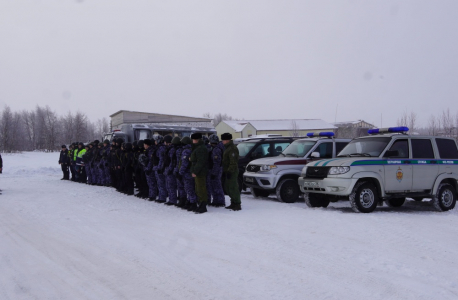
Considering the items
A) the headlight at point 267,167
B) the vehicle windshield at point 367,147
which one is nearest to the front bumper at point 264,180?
the headlight at point 267,167

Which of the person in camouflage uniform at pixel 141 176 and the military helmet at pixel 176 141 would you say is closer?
the military helmet at pixel 176 141

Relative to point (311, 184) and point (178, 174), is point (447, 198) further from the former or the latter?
point (178, 174)

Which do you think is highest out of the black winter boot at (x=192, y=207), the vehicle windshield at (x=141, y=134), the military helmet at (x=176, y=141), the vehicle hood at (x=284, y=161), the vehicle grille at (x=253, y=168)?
the vehicle windshield at (x=141, y=134)

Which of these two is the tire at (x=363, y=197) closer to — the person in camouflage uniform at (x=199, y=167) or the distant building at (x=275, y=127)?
the person in camouflage uniform at (x=199, y=167)

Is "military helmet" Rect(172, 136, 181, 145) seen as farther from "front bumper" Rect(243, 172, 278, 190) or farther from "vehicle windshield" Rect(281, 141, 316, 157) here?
"vehicle windshield" Rect(281, 141, 316, 157)

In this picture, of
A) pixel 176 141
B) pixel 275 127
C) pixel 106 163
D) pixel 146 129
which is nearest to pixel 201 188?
pixel 176 141

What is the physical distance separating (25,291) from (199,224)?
3864 mm

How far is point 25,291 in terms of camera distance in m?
4.36

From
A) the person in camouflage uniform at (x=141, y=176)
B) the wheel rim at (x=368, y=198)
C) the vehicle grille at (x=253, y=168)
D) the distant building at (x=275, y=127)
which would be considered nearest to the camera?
the wheel rim at (x=368, y=198)

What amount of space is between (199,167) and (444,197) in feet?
20.6

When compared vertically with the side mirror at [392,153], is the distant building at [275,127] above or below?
above

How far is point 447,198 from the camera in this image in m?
9.89

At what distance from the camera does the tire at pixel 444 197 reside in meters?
9.71

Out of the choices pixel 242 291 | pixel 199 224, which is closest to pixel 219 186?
pixel 199 224
